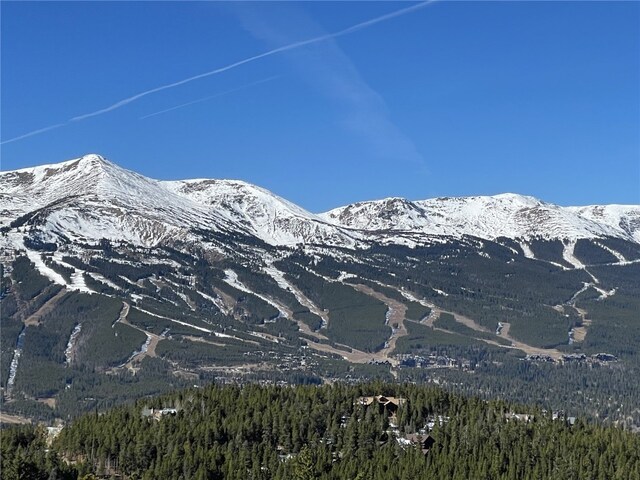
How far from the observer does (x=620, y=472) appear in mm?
197375

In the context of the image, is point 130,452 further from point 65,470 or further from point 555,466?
point 555,466

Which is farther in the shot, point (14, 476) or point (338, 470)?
point (338, 470)

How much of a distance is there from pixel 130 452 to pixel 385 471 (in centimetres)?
4638

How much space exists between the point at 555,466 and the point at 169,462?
235 feet

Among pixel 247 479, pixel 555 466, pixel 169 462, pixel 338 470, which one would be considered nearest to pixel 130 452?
pixel 169 462

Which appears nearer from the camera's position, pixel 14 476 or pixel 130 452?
pixel 14 476

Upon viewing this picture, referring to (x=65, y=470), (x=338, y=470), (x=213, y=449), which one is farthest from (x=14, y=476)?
(x=338, y=470)

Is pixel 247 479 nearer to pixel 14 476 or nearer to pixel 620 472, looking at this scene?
pixel 14 476

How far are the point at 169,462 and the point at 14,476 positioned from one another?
2728 centimetres

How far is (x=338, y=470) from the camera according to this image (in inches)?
7456

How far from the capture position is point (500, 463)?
198625mm

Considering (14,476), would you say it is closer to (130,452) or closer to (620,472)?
(130,452)

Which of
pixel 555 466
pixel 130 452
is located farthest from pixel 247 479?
pixel 555 466

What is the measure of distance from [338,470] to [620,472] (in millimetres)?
53103
